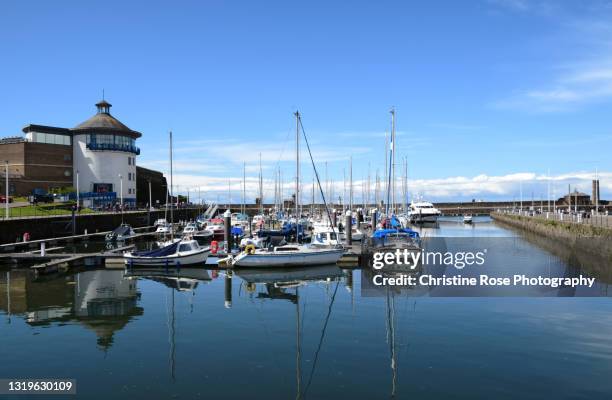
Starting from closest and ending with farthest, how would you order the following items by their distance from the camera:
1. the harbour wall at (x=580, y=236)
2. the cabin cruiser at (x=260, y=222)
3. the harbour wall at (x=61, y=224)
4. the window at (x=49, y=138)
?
the harbour wall at (x=580, y=236)
the harbour wall at (x=61, y=224)
the cabin cruiser at (x=260, y=222)
the window at (x=49, y=138)

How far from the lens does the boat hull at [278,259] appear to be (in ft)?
117

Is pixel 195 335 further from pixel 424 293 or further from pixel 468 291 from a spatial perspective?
pixel 468 291

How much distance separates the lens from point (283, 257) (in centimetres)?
3584

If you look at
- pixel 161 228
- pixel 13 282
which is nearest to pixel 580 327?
pixel 13 282

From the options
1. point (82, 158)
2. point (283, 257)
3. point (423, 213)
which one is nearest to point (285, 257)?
point (283, 257)

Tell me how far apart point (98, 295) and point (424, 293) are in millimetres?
17726

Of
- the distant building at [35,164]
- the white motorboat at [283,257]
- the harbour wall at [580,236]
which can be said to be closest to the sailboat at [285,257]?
the white motorboat at [283,257]

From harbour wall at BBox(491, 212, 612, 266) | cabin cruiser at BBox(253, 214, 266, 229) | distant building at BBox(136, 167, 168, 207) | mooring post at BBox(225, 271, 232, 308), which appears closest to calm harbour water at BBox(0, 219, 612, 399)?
mooring post at BBox(225, 271, 232, 308)

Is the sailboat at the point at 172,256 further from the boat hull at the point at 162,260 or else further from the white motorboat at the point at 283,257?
the white motorboat at the point at 283,257

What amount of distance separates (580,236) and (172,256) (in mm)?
37801

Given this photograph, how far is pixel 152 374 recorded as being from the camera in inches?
575

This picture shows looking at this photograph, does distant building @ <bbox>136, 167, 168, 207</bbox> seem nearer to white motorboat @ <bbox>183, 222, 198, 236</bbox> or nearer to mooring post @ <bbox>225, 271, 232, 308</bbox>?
white motorboat @ <bbox>183, 222, 198, 236</bbox>

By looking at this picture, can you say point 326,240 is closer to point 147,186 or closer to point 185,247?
point 185,247

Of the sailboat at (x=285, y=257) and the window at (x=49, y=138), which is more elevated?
the window at (x=49, y=138)
